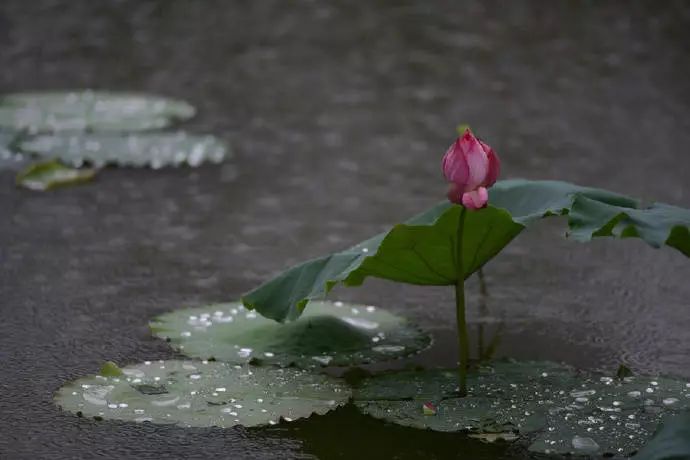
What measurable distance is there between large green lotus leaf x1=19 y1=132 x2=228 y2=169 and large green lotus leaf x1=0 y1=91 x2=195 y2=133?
102mm

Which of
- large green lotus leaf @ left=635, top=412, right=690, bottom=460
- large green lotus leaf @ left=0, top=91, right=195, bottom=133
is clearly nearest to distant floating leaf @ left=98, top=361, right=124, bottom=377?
large green lotus leaf @ left=635, top=412, right=690, bottom=460

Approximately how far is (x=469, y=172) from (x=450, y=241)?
0.14m

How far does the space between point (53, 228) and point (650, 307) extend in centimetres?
144

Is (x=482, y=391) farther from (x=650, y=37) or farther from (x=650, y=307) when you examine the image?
(x=650, y=37)

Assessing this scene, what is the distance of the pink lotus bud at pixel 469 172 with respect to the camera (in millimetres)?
2041

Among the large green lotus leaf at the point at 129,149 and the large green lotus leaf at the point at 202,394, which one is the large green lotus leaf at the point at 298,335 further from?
the large green lotus leaf at the point at 129,149

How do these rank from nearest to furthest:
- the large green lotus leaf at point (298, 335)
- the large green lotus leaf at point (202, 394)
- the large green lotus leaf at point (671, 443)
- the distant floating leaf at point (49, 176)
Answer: the large green lotus leaf at point (671, 443)
the large green lotus leaf at point (202, 394)
the large green lotus leaf at point (298, 335)
the distant floating leaf at point (49, 176)

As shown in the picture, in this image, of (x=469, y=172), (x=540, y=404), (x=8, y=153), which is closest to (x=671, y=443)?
(x=540, y=404)

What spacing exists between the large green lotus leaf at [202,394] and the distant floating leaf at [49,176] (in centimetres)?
146

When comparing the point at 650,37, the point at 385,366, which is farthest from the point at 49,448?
the point at 650,37

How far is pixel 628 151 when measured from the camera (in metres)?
4.17

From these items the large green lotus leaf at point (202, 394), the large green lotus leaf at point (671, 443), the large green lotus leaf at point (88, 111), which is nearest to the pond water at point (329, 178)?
the large green lotus leaf at point (202, 394)

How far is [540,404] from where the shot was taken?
2.11m

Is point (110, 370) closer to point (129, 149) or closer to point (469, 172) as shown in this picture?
point (469, 172)
